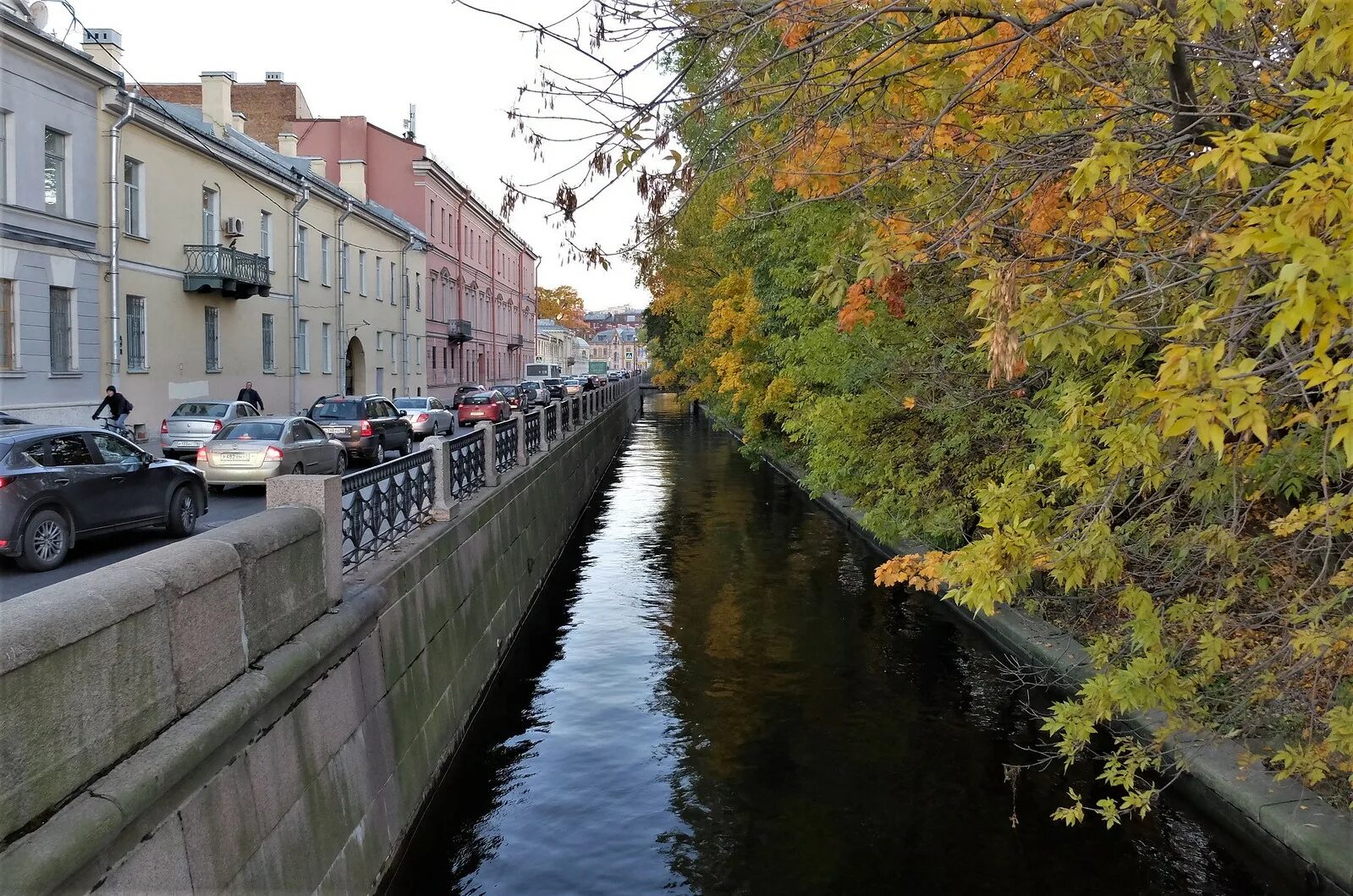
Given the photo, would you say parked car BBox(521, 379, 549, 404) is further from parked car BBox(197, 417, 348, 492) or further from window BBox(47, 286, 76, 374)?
parked car BBox(197, 417, 348, 492)

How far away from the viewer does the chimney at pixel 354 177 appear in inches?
1882

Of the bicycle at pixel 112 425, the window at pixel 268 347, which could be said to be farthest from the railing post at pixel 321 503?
the window at pixel 268 347

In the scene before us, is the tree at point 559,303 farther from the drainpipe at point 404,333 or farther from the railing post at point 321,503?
the railing post at point 321,503

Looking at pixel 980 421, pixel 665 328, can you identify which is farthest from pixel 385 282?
pixel 980 421

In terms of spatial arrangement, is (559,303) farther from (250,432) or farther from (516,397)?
(250,432)

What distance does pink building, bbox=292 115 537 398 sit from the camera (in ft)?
174

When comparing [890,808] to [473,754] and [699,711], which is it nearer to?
[699,711]

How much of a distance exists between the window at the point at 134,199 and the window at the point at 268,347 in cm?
772

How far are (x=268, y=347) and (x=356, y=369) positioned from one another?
9.94m

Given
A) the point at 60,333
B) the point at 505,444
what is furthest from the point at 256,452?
the point at 60,333

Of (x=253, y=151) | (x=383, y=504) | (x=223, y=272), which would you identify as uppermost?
(x=253, y=151)

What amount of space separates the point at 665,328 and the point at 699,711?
40.8 m

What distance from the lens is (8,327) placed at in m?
21.5

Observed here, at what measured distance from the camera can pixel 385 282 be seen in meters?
47.1
